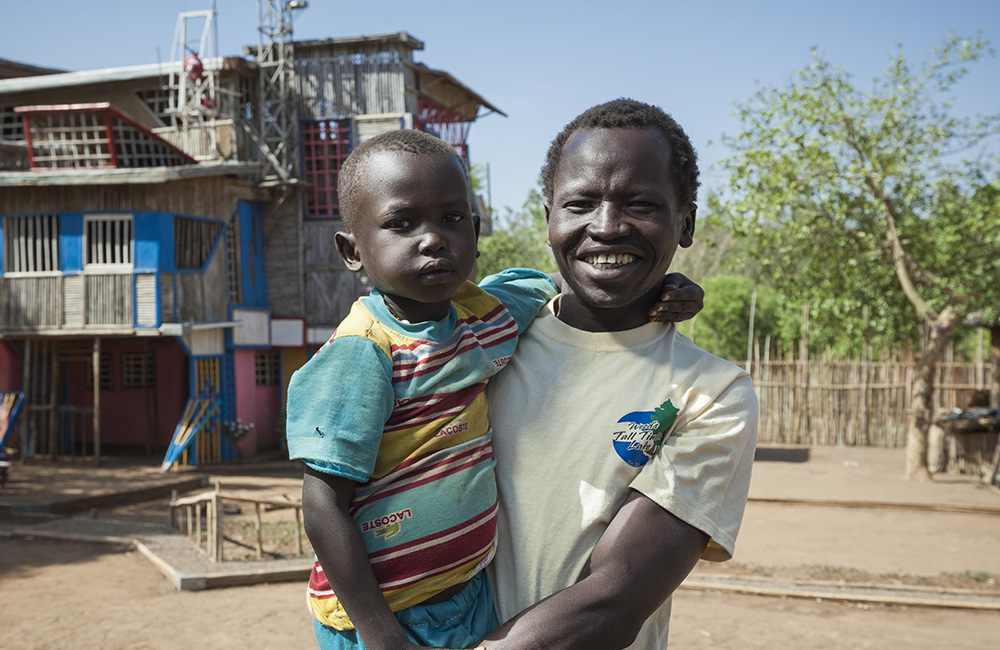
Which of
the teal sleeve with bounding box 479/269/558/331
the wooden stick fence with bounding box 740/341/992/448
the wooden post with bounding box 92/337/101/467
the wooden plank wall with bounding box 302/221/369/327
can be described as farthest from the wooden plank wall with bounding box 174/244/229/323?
the teal sleeve with bounding box 479/269/558/331

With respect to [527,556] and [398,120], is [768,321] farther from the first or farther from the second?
[527,556]

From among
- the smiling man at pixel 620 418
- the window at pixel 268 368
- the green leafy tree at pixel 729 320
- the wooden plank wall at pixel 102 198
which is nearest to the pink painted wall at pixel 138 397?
the window at pixel 268 368

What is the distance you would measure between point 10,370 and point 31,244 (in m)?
3.40

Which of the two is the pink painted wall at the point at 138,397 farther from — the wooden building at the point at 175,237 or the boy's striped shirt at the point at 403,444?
the boy's striped shirt at the point at 403,444

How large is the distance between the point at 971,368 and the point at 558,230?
18.8 m

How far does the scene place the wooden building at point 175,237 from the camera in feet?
50.4

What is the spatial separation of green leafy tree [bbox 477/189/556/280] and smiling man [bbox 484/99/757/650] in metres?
23.3

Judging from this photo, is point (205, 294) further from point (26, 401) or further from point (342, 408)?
point (342, 408)

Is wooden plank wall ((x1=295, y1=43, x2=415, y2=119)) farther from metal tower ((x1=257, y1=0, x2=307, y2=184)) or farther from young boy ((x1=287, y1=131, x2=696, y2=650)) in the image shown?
young boy ((x1=287, y1=131, x2=696, y2=650))

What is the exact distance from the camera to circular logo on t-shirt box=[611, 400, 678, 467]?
1742 millimetres

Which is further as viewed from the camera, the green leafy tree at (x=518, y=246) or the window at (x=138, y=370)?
the green leafy tree at (x=518, y=246)

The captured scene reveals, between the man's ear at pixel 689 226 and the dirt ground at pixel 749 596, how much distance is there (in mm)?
5796

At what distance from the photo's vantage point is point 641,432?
5.73 ft

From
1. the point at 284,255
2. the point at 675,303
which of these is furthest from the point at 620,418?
the point at 284,255
